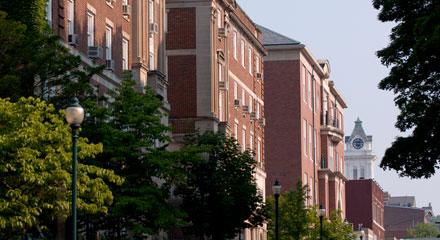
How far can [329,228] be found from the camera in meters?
90.3

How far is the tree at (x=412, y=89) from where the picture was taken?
4341cm

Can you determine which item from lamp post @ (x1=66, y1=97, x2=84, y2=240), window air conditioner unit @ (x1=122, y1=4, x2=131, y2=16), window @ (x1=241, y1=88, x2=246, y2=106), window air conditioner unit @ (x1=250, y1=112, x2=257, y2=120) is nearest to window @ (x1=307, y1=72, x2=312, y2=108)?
window air conditioner unit @ (x1=250, y1=112, x2=257, y2=120)

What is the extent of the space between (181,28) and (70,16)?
993 inches

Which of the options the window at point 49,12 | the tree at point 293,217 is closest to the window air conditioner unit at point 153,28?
the window at point 49,12

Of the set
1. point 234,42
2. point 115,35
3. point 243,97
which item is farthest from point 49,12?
point 243,97

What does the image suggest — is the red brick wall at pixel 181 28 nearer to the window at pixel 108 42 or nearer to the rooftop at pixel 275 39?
the window at pixel 108 42

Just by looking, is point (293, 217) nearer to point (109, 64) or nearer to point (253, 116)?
point (253, 116)

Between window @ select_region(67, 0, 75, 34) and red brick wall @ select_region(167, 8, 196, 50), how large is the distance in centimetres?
2432

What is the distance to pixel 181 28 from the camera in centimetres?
7819

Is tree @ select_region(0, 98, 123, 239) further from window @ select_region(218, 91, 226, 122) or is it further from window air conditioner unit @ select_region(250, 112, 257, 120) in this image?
window air conditioner unit @ select_region(250, 112, 257, 120)

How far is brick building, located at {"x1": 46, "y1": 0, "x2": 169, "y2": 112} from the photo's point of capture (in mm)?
52812

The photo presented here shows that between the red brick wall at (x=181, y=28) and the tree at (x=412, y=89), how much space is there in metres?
32.3

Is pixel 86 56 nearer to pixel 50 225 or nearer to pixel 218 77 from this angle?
pixel 50 225

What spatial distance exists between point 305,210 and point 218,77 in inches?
419
